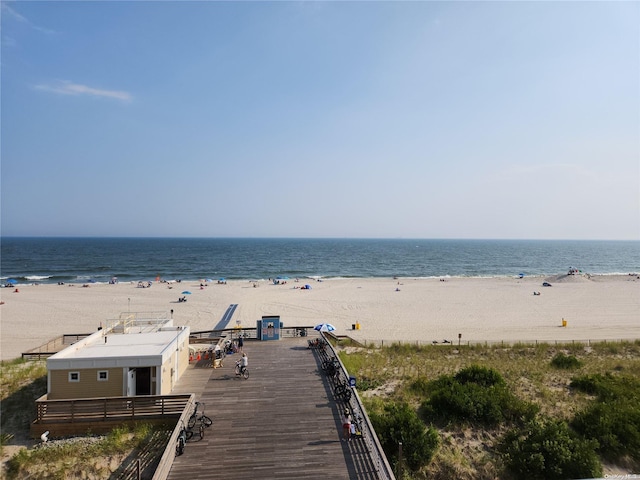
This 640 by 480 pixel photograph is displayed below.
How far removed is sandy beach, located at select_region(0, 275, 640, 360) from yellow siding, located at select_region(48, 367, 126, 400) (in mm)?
18184

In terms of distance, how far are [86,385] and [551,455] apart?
16.1 m

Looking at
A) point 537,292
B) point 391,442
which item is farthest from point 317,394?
point 537,292

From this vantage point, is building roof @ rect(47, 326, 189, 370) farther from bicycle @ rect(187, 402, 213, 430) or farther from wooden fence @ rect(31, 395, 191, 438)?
bicycle @ rect(187, 402, 213, 430)

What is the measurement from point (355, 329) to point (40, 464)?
27324 mm

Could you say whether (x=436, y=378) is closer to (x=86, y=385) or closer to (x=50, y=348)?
(x=86, y=385)

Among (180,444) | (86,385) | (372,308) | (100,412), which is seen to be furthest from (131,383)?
(372,308)

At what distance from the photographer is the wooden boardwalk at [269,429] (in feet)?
31.2

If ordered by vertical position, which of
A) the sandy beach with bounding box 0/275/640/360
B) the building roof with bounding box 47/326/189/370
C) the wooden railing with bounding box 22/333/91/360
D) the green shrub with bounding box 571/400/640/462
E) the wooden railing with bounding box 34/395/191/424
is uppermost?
A: the building roof with bounding box 47/326/189/370

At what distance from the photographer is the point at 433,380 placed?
723 inches

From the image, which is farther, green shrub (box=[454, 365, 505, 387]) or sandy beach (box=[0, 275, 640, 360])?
sandy beach (box=[0, 275, 640, 360])

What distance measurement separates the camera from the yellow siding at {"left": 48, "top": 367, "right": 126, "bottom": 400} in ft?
45.9

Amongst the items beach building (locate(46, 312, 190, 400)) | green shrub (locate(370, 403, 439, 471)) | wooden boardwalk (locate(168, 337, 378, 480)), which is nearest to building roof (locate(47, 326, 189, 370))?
beach building (locate(46, 312, 190, 400))

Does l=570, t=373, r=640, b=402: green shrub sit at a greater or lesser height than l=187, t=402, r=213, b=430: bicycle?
lesser

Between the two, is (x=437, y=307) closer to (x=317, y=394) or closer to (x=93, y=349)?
(x=317, y=394)
